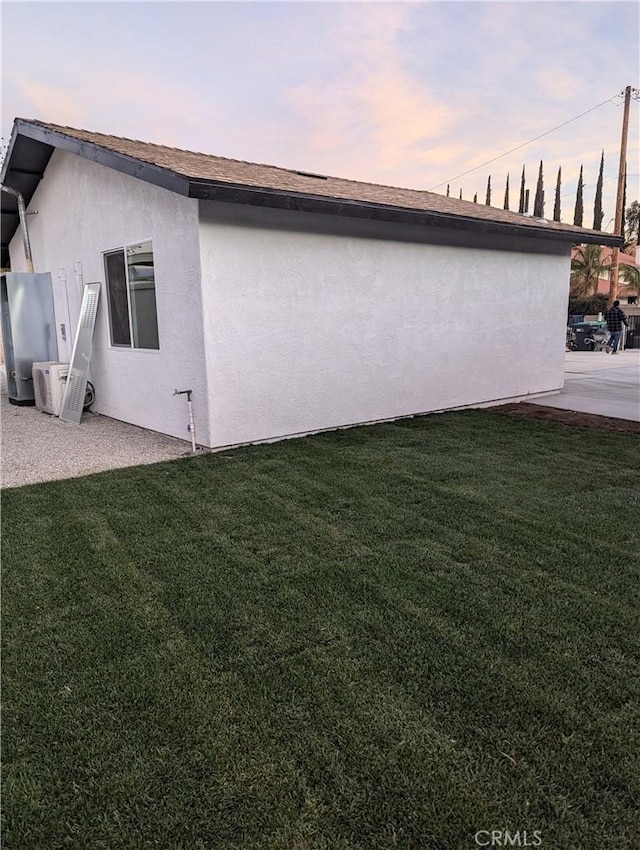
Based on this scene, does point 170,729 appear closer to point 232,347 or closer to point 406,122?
point 232,347

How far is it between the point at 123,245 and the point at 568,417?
668cm

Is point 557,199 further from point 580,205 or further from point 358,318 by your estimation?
point 358,318

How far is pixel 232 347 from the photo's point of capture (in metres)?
6.42

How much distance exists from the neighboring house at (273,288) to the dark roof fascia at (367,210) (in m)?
0.02

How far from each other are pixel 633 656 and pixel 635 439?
5.00 metres

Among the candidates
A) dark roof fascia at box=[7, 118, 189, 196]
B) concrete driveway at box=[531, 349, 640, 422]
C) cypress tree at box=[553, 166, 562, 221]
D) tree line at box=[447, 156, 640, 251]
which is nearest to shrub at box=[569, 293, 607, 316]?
concrete driveway at box=[531, 349, 640, 422]

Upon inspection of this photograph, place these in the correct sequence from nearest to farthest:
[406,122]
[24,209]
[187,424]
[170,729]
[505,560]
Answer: [170,729], [505,560], [187,424], [24,209], [406,122]

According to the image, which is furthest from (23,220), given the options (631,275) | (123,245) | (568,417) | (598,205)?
(598,205)

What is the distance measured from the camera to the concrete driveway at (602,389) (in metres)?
8.97

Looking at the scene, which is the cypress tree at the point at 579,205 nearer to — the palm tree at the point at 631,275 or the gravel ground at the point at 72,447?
the palm tree at the point at 631,275

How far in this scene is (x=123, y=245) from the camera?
754 centimetres

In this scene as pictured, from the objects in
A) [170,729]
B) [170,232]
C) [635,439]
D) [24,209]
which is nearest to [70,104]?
[24,209]

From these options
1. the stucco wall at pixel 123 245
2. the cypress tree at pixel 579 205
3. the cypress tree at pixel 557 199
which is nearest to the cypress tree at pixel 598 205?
the cypress tree at pixel 579 205

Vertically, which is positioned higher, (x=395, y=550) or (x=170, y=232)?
(x=170, y=232)
